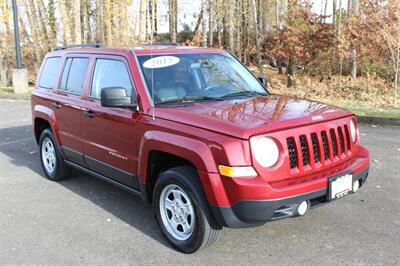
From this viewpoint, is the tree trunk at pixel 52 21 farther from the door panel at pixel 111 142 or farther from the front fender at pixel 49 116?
the door panel at pixel 111 142

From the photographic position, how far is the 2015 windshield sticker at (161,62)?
4.67m

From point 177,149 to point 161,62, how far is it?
1.25 m

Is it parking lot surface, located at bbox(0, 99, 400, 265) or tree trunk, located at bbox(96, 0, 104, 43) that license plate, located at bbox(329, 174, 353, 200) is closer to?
parking lot surface, located at bbox(0, 99, 400, 265)

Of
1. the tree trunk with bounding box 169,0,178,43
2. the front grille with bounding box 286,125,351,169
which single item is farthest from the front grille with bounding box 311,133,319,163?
the tree trunk with bounding box 169,0,178,43

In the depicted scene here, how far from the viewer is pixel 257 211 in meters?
3.51

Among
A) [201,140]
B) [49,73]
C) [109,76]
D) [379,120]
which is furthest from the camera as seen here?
[379,120]

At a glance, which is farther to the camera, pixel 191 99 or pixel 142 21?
pixel 142 21

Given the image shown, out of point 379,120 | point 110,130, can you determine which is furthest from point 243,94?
point 379,120

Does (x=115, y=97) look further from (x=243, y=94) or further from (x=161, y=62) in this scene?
(x=243, y=94)

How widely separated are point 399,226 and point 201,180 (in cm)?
216

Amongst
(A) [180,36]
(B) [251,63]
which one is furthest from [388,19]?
(A) [180,36]

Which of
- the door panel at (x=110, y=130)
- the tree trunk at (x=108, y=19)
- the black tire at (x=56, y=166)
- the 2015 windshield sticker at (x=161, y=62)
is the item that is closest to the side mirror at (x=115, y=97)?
the door panel at (x=110, y=130)

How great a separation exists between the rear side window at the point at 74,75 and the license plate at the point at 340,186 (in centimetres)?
316

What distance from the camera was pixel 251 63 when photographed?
27.2m
